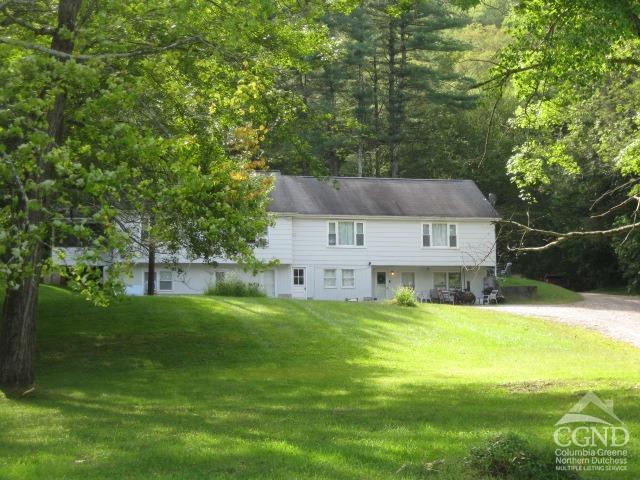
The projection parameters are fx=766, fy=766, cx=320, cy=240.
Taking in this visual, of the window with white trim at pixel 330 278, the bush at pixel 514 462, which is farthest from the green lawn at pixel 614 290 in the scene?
the bush at pixel 514 462

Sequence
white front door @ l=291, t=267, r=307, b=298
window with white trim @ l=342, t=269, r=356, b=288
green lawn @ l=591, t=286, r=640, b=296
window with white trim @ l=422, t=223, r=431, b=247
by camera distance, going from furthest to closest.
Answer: green lawn @ l=591, t=286, r=640, b=296 < window with white trim @ l=422, t=223, r=431, b=247 < window with white trim @ l=342, t=269, r=356, b=288 < white front door @ l=291, t=267, r=307, b=298

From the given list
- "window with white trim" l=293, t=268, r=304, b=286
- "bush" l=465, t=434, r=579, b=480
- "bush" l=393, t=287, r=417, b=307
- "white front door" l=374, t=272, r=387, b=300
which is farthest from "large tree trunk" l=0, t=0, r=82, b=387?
"white front door" l=374, t=272, r=387, b=300

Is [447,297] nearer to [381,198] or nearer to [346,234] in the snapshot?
[346,234]

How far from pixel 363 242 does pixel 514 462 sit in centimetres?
3693

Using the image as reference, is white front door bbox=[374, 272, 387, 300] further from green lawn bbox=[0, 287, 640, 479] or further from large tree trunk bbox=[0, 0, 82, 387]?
large tree trunk bbox=[0, 0, 82, 387]

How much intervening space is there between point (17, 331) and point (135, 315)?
1047cm

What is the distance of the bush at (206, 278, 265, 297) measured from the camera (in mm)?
33500

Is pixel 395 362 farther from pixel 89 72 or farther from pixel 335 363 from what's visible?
pixel 89 72

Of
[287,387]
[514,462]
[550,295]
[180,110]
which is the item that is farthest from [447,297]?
[514,462]

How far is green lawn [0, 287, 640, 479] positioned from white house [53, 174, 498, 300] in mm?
11335

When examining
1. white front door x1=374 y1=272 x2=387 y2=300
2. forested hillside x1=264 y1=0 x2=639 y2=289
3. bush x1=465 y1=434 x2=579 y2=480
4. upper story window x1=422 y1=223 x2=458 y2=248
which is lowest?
bush x1=465 y1=434 x2=579 y2=480

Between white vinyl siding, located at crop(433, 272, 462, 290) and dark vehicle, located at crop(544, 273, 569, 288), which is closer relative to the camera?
white vinyl siding, located at crop(433, 272, 462, 290)

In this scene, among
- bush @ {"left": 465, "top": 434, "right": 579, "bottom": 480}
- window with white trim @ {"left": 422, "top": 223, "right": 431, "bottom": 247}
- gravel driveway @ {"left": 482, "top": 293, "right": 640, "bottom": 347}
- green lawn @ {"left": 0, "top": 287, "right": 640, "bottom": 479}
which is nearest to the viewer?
bush @ {"left": 465, "top": 434, "right": 579, "bottom": 480}

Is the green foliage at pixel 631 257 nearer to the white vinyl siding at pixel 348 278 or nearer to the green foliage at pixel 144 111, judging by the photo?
the white vinyl siding at pixel 348 278
